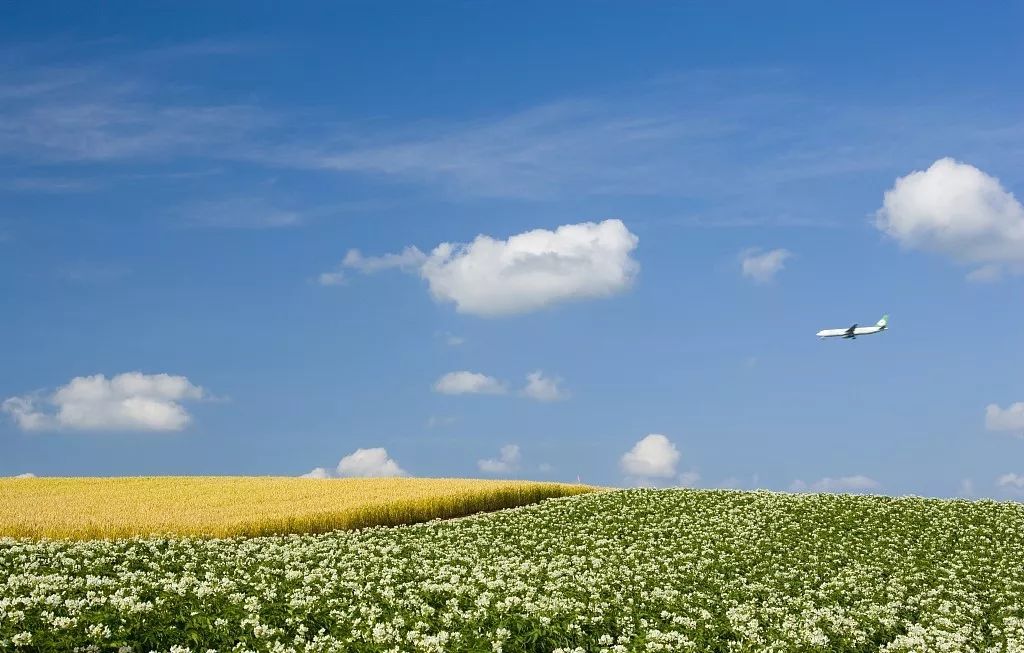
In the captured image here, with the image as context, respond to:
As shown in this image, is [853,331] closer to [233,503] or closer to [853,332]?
[853,332]

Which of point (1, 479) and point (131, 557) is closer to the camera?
point (131, 557)

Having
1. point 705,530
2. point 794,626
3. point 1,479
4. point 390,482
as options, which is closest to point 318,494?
point 390,482

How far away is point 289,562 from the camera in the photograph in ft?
97.0

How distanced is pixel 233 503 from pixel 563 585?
3322cm

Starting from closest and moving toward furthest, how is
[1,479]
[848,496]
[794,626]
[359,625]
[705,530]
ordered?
[359,625]
[794,626]
[705,530]
[848,496]
[1,479]

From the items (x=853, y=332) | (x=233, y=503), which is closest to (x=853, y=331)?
(x=853, y=332)

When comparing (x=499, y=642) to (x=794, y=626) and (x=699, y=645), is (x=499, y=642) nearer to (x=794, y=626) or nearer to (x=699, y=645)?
(x=699, y=645)

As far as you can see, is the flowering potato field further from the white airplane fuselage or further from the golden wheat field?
the white airplane fuselage

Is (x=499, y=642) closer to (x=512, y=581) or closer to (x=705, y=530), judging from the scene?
(x=512, y=581)

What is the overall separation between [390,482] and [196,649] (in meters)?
48.4

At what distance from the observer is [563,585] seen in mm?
24125

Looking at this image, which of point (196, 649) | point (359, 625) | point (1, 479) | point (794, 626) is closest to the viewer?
point (196, 649)

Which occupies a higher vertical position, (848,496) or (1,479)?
(1,479)

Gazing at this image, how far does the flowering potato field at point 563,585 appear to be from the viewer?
17.2 m
